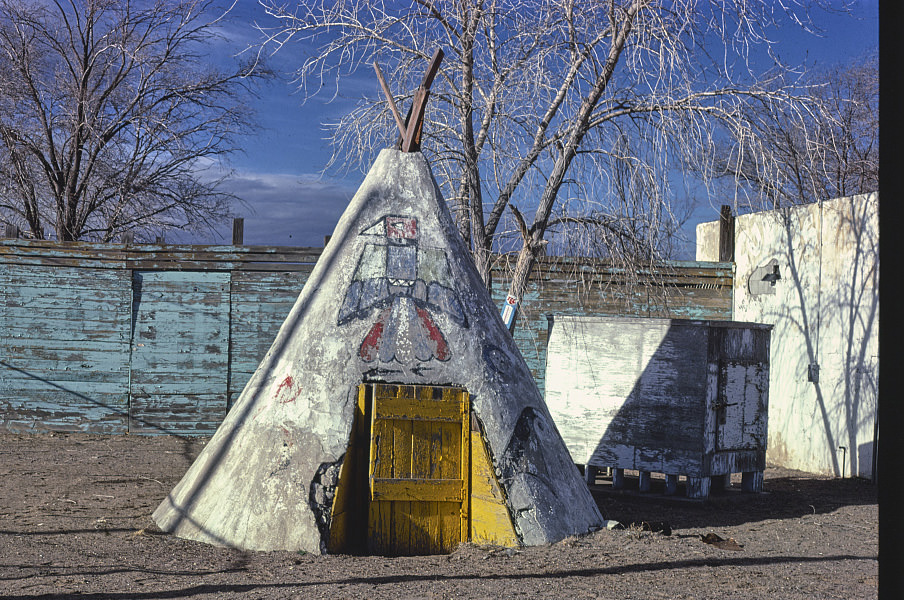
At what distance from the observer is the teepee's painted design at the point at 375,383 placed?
17.2ft

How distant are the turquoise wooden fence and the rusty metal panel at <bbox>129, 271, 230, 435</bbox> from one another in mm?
14

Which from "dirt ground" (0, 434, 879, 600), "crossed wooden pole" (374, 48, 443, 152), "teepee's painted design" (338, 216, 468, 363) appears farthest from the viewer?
"crossed wooden pole" (374, 48, 443, 152)

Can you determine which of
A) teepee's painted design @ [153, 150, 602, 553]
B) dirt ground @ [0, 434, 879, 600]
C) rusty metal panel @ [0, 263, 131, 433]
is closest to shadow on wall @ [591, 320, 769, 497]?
dirt ground @ [0, 434, 879, 600]

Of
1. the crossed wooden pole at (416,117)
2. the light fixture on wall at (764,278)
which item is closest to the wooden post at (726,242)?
the light fixture on wall at (764,278)

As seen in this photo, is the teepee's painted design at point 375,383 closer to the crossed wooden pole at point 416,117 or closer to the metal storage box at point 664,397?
the crossed wooden pole at point 416,117

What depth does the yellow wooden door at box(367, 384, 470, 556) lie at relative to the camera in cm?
529

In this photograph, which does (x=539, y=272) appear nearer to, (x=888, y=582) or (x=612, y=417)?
(x=612, y=417)

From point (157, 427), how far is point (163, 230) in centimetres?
505

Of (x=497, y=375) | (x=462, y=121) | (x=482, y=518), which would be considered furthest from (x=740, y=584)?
(x=462, y=121)

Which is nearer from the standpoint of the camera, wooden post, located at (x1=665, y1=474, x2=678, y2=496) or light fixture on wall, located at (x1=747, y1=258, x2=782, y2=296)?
wooden post, located at (x1=665, y1=474, x2=678, y2=496)

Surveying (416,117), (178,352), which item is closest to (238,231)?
(178,352)

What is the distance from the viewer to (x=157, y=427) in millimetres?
11078

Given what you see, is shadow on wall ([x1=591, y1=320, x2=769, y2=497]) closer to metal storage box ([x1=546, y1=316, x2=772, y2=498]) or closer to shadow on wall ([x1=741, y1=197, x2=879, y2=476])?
metal storage box ([x1=546, y1=316, x2=772, y2=498])

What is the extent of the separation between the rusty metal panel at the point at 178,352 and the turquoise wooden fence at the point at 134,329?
1 centimetres
